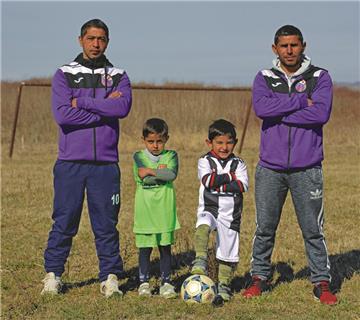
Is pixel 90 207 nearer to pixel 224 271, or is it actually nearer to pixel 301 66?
pixel 224 271

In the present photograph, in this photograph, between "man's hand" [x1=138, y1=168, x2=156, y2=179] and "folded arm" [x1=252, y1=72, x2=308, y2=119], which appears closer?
"folded arm" [x1=252, y1=72, x2=308, y2=119]

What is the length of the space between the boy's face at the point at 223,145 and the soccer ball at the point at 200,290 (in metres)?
1.00

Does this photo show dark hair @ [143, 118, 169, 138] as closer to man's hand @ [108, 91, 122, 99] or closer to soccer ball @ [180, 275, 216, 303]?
man's hand @ [108, 91, 122, 99]

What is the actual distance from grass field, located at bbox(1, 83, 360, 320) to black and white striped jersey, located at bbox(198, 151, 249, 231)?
592mm

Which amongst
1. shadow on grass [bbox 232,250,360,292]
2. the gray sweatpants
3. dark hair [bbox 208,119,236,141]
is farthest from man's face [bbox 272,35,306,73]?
shadow on grass [bbox 232,250,360,292]

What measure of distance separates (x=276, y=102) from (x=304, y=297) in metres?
1.68

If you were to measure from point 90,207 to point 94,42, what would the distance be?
1.37m

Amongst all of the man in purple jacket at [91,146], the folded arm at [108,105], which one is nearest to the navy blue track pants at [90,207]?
the man in purple jacket at [91,146]

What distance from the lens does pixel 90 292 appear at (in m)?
5.64

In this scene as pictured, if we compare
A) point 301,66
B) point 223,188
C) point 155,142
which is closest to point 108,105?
point 155,142

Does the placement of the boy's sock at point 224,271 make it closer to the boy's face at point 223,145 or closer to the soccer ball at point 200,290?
the soccer ball at point 200,290

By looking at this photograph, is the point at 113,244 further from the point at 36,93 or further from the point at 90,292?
the point at 36,93

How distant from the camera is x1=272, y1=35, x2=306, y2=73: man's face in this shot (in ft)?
16.5

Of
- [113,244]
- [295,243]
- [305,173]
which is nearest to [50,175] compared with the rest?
[295,243]
